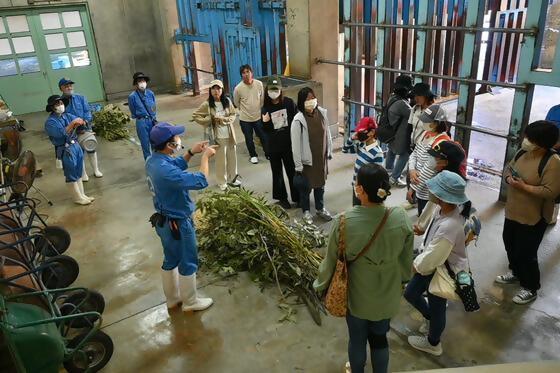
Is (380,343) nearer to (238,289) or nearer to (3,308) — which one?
(238,289)

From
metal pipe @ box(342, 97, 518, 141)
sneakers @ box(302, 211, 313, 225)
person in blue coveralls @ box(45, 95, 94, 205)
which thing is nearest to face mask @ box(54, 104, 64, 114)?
person in blue coveralls @ box(45, 95, 94, 205)

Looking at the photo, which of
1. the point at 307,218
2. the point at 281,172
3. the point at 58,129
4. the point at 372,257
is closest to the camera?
the point at 372,257

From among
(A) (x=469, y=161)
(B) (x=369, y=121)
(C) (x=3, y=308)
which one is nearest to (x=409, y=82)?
(B) (x=369, y=121)

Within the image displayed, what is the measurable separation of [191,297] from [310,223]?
185 centimetres

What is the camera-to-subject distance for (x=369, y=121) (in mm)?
4898

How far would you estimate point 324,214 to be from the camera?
6.11m

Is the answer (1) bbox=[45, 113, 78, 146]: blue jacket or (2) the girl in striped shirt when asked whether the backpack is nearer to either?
(2) the girl in striped shirt

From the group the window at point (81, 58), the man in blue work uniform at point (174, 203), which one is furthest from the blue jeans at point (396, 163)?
the window at point (81, 58)

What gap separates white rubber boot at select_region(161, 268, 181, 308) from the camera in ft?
14.4

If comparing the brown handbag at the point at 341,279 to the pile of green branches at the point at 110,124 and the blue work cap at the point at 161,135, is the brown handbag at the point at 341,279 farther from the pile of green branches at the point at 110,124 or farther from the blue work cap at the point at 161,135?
the pile of green branches at the point at 110,124

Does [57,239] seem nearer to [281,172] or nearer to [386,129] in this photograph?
[281,172]

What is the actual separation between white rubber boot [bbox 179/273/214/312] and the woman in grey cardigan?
175 cm

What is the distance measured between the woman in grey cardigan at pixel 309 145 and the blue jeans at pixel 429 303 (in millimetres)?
2195

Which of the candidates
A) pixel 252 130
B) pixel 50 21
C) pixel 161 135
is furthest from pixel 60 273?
pixel 50 21
